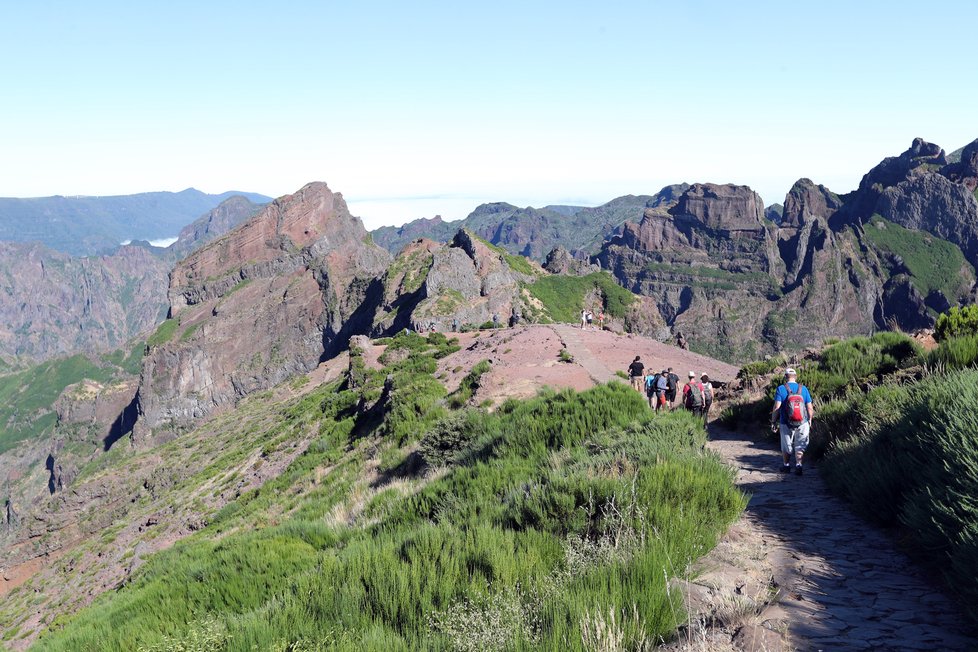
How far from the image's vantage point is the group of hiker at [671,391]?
52.3ft

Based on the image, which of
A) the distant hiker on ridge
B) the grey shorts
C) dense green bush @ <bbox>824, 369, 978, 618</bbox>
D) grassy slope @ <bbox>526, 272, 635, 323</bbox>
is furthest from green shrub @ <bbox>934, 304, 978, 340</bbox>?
grassy slope @ <bbox>526, 272, 635, 323</bbox>

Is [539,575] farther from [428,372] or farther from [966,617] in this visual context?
[428,372]

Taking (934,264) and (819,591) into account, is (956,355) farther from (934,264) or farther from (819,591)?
(934,264)

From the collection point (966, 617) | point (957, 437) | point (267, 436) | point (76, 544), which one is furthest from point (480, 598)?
point (76, 544)

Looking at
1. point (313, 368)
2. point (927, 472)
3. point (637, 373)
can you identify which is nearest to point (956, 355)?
point (927, 472)

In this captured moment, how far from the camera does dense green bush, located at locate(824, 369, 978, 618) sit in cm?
409

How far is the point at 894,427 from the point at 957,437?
1.88 m

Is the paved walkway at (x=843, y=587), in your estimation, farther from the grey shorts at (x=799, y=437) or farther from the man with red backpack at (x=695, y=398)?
the man with red backpack at (x=695, y=398)

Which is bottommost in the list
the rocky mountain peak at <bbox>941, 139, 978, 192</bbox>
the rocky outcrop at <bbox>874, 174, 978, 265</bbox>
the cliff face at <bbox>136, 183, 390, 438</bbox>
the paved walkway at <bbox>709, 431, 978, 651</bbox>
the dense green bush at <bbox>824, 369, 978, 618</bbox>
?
the cliff face at <bbox>136, 183, 390, 438</bbox>

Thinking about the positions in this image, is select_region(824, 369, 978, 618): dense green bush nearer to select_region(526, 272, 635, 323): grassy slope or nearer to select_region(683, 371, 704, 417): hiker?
select_region(683, 371, 704, 417): hiker

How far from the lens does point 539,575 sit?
13.9 feet

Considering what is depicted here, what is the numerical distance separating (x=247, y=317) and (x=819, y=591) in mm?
181754

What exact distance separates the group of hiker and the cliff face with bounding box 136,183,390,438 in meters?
117

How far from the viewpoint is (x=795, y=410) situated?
921cm
